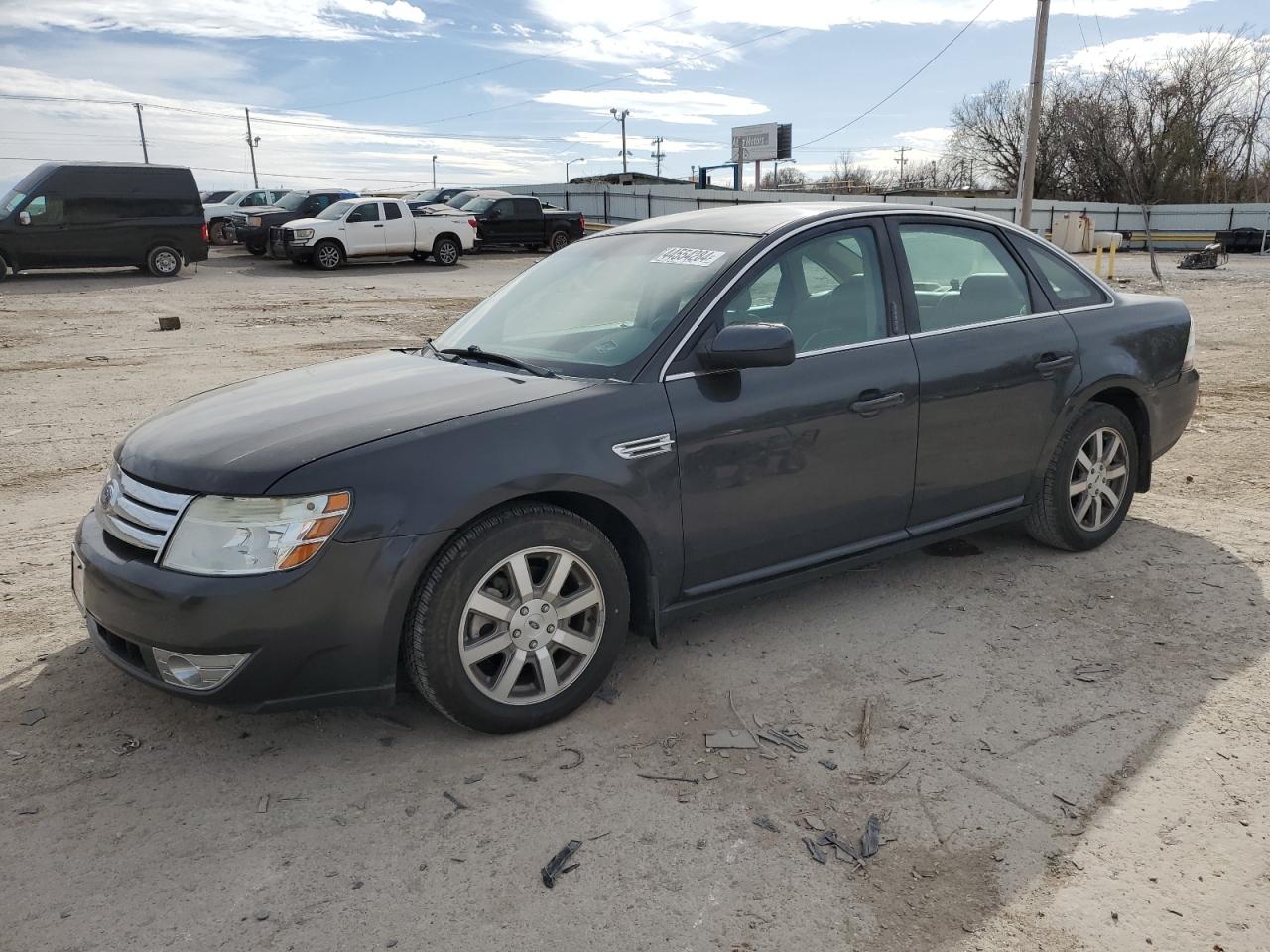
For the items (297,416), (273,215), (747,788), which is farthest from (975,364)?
(273,215)

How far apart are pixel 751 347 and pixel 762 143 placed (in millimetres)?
64518

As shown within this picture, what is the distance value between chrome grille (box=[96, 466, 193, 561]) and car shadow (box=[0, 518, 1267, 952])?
706 millimetres

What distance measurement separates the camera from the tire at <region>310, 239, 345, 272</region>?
25.5m

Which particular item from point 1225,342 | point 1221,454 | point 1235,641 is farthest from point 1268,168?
point 1235,641

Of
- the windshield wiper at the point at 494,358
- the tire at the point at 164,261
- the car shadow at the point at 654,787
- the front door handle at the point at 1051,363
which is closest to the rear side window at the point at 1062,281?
→ the front door handle at the point at 1051,363

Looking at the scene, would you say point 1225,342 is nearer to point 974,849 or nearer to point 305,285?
point 974,849

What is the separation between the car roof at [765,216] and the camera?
4149 mm

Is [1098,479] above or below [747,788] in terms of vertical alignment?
above

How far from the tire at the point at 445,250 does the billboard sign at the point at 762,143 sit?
38.1 meters

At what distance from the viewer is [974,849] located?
2.82 m

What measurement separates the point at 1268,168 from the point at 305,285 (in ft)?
181

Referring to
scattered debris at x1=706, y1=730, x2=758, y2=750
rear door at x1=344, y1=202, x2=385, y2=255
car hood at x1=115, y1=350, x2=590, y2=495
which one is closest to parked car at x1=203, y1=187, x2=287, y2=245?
rear door at x1=344, y1=202, x2=385, y2=255

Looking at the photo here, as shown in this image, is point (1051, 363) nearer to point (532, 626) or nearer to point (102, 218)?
point (532, 626)

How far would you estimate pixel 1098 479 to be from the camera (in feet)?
16.4
